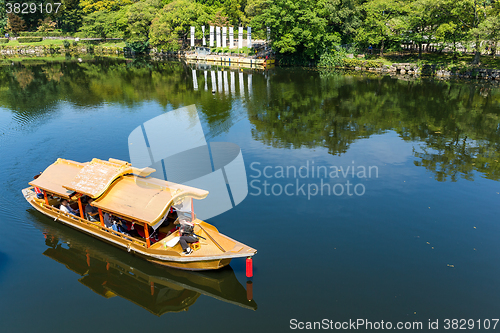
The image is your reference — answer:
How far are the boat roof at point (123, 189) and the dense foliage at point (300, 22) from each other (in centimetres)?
5015

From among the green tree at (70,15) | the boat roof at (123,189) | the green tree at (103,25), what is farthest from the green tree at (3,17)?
the boat roof at (123,189)

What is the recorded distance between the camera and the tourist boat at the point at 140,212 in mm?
14078

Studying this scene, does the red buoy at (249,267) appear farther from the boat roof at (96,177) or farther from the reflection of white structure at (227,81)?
the reflection of white structure at (227,81)

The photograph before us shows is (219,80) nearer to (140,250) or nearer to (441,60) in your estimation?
(441,60)

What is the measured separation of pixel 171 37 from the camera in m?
84.8

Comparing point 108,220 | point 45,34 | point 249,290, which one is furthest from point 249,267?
point 45,34

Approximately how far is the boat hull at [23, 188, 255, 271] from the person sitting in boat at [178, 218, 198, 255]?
33 cm

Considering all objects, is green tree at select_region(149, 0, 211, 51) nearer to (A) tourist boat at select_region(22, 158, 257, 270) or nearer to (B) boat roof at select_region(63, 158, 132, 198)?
(A) tourist boat at select_region(22, 158, 257, 270)

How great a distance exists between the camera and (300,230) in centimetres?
1697

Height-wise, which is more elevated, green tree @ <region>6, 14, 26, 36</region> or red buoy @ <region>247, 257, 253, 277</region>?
green tree @ <region>6, 14, 26, 36</region>

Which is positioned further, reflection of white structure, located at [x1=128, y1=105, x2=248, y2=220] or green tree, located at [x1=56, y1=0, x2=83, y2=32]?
green tree, located at [x1=56, y1=0, x2=83, y2=32]

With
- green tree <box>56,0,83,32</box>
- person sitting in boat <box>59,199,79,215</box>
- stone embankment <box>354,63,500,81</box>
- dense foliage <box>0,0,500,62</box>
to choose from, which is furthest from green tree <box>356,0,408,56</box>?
green tree <box>56,0,83,32</box>

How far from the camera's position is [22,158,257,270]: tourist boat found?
1408cm

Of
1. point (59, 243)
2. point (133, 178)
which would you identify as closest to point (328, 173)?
point (133, 178)
